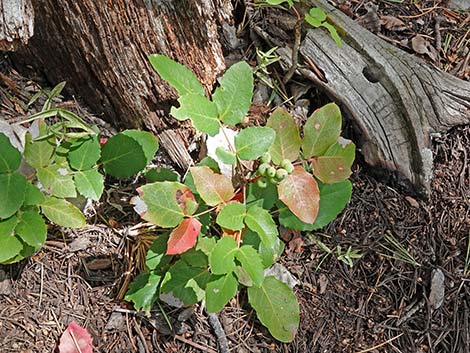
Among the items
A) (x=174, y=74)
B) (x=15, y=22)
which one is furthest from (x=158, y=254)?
(x=15, y=22)

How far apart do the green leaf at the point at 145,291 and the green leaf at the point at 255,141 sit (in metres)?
0.53

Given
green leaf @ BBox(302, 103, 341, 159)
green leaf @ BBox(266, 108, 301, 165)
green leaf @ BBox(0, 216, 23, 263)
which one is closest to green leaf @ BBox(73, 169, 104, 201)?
green leaf @ BBox(0, 216, 23, 263)

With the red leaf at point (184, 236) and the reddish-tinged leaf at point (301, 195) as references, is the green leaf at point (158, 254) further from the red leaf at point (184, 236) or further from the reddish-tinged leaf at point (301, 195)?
the reddish-tinged leaf at point (301, 195)

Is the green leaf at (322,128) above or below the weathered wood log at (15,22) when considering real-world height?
below

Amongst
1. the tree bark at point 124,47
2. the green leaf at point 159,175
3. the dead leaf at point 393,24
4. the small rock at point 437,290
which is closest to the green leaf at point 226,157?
the green leaf at point 159,175

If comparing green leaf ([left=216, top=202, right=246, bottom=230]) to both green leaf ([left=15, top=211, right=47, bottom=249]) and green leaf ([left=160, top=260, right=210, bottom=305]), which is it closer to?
green leaf ([left=160, top=260, right=210, bottom=305])

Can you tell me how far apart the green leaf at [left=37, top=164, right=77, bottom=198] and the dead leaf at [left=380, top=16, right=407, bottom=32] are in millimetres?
1452

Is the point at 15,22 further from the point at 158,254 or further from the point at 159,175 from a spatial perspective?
the point at 158,254

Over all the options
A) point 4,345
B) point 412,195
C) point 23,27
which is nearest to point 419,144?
point 412,195

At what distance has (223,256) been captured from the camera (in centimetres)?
167

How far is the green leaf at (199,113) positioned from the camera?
1704 millimetres

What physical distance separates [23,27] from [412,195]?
1540 mm

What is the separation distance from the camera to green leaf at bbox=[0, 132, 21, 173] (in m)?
1.72

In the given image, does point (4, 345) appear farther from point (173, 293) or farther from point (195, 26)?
point (195, 26)
